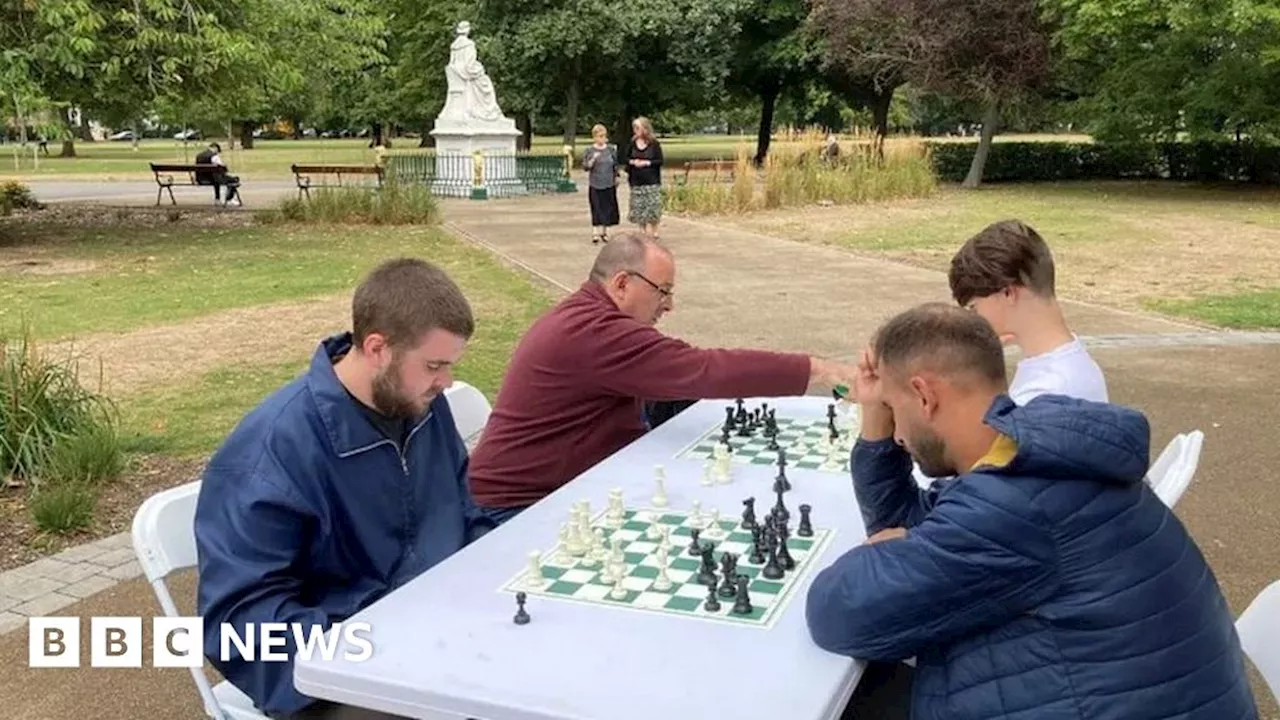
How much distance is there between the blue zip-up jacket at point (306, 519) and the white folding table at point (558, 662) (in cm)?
20

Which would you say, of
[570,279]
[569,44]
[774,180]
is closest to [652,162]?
[570,279]

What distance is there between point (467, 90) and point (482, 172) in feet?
7.32

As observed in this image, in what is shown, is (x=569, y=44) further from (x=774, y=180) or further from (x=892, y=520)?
(x=892, y=520)

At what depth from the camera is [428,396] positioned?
9.08 ft

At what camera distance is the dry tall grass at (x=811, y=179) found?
2277cm

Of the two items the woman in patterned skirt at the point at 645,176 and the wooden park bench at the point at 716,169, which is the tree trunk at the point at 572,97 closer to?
the wooden park bench at the point at 716,169

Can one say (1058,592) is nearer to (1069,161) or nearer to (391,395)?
(391,395)

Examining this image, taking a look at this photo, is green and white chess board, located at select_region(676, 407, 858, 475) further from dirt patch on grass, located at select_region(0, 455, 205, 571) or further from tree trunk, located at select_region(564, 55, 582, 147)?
tree trunk, located at select_region(564, 55, 582, 147)

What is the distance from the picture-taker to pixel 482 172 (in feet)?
91.0

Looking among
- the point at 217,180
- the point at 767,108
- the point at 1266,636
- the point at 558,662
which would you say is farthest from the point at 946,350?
the point at 767,108

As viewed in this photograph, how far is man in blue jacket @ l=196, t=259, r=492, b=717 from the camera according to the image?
2.54m

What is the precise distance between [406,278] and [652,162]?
1475 cm

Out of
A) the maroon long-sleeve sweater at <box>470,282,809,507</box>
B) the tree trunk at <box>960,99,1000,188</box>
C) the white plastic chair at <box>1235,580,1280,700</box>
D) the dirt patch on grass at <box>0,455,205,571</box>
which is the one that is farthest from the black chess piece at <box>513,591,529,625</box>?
the tree trunk at <box>960,99,1000,188</box>

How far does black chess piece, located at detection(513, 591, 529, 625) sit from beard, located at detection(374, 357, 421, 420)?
1.88 feet
